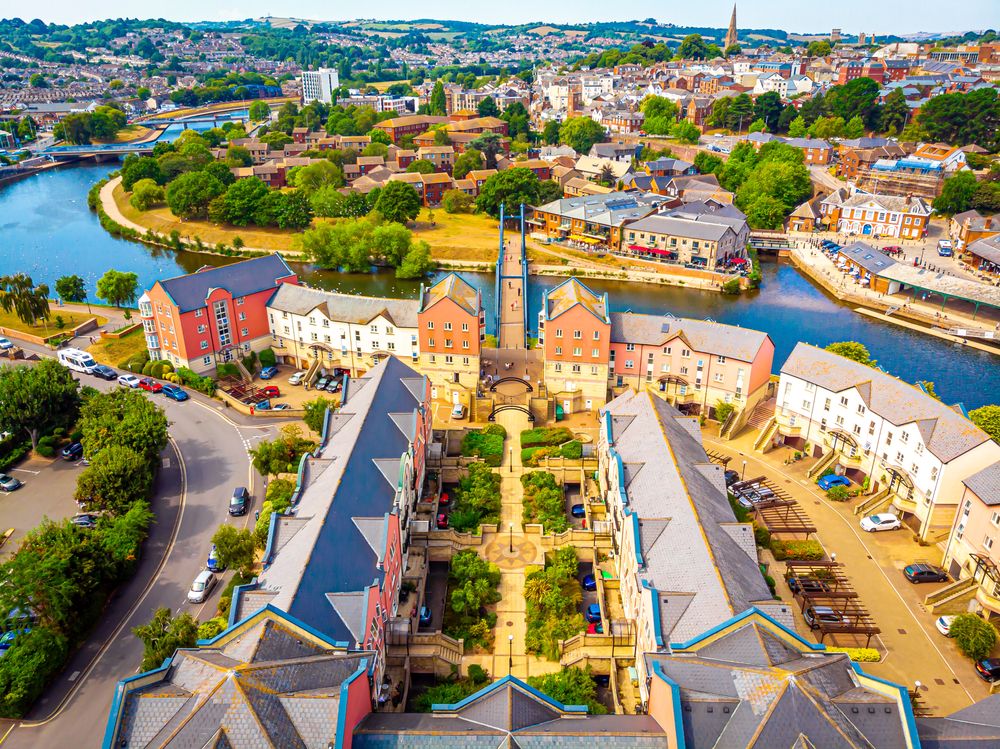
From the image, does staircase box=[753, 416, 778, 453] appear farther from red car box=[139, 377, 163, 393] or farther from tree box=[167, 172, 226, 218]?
tree box=[167, 172, 226, 218]

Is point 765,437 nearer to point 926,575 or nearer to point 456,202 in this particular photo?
point 926,575

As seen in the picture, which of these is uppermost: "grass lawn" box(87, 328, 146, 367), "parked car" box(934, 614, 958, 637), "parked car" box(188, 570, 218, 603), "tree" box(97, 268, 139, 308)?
"tree" box(97, 268, 139, 308)

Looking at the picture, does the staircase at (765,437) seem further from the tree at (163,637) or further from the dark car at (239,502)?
the tree at (163,637)

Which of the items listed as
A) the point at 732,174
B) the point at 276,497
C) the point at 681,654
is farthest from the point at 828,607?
the point at 732,174

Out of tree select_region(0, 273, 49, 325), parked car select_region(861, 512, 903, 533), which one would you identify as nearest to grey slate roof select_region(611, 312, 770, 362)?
parked car select_region(861, 512, 903, 533)

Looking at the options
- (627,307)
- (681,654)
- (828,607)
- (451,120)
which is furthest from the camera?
(451,120)

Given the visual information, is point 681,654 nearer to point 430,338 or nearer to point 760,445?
point 760,445
